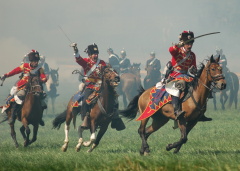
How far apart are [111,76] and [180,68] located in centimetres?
228

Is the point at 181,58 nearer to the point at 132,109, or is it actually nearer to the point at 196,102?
the point at 196,102

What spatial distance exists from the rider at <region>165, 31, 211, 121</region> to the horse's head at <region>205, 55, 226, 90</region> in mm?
715

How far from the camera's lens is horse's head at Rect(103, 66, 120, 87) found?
1513 centimetres

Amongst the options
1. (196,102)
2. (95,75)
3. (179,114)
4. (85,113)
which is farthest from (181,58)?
(85,113)

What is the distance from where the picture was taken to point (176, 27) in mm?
118438

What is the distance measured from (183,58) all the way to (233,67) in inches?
3060

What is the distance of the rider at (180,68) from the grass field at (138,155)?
4.03 feet

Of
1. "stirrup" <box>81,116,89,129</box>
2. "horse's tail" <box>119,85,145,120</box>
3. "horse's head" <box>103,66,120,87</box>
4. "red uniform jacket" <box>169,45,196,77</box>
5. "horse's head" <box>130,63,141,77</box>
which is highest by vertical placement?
"red uniform jacket" <box>169,45,196,77</box>

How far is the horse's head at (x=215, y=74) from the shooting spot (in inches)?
482

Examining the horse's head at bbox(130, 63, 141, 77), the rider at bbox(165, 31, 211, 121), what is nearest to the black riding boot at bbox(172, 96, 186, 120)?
the rider at bbox(165, 31, 211, 121)

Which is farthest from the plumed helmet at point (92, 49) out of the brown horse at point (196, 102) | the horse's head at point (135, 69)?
the horse's head at point (135, 69)

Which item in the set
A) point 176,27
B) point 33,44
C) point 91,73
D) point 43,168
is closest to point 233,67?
point 176,27

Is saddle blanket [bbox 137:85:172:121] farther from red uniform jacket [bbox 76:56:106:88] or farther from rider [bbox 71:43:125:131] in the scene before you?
red uniform jacket [bbox 76:56:106:88]

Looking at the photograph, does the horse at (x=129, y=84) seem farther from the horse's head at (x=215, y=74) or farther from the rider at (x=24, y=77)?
the horse's head at (x=215, y=74)
